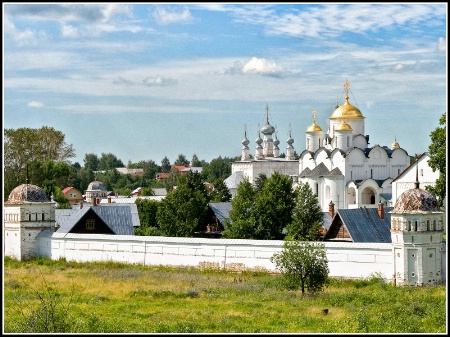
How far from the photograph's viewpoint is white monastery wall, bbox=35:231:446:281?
68.9 ft

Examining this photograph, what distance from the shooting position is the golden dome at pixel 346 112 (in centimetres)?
4809

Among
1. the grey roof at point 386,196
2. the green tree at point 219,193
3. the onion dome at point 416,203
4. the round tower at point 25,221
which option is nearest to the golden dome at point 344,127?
the grey roof at point 386,196

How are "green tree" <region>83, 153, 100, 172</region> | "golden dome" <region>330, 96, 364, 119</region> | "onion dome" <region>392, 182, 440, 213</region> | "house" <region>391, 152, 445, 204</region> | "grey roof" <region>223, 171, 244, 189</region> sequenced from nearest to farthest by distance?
"onion dome" <region>392, 182, 440, 213</region>, "house" <region>391, 152, 445, 204</region>, "golden dome" <region>330, 96, 364, 119</region>, "grey roof" <region>223, 171, 244, 189</region>, "green tree" <region>83, 153, 100, 172</region>

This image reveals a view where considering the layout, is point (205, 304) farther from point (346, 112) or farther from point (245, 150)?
point (245, 150)

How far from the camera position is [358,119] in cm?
4806

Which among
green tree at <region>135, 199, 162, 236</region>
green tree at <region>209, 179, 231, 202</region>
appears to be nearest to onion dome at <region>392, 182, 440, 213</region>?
green tree at <region>135, 199, 162, 236</region>

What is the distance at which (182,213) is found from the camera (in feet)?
102

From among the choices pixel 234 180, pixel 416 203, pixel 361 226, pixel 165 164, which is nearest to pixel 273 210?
pixel 361 226

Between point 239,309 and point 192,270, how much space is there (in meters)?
6.28

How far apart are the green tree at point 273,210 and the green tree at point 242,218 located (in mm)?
246

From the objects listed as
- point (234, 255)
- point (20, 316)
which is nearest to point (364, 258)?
point (234, 255)

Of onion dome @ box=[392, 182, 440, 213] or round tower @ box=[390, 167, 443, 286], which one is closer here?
round tower @ box=[390, 167, 443, 286]

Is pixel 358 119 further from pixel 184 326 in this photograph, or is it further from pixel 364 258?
pixel 184 326

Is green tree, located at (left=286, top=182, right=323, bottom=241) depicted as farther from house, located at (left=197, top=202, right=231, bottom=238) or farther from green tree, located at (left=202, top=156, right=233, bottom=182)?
green tree, located at (left=202, top=156, right=233, bottom=182)
